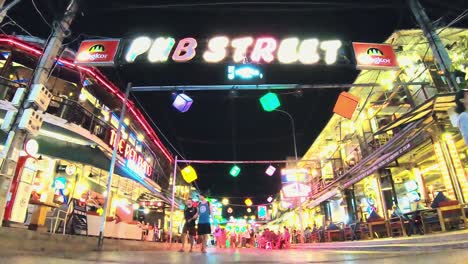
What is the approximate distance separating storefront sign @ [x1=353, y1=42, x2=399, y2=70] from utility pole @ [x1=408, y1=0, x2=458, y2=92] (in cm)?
131

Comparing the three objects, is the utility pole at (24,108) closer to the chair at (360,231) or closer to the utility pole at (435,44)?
the utility pole at (435,44)

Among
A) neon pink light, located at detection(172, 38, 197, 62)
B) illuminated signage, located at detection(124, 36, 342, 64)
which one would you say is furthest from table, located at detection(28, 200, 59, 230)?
neon pink light, located at detection(172, 38, 197, 62)

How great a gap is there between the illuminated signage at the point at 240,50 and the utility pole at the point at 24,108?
220 centimetres

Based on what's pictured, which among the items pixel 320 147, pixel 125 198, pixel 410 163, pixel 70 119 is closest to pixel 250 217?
pixel 320 147

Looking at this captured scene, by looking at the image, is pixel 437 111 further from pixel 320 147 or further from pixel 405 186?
pixel 320 147

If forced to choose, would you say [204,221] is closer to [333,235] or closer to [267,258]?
[267,258]

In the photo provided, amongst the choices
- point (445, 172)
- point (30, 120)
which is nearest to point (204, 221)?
point (30, 120)

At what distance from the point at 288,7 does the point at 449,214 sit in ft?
29.7

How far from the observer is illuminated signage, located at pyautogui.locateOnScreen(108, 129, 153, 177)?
15161mm

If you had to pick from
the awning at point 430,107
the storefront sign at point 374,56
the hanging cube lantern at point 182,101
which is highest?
the storefront sign at point 374,56

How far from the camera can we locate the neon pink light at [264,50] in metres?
10.2

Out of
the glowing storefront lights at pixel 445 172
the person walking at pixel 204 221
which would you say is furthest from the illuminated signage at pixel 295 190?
the person walking at pixel 204 221

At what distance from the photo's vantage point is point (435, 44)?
29.0 ft

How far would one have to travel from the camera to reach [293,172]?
75.2 ft
